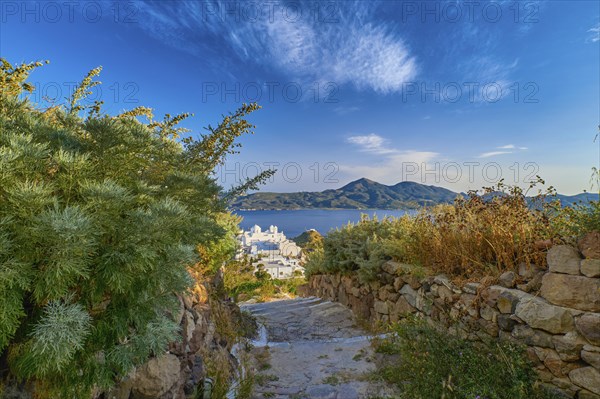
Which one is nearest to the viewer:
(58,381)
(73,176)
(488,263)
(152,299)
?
(58,381)

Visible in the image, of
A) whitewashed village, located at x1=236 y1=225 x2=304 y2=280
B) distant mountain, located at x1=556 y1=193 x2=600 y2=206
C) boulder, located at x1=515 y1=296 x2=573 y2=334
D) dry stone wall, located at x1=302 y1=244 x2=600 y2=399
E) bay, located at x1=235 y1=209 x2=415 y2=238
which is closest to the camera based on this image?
dry stone wall, located at x1=302 y1=244 x2=600 y2=399

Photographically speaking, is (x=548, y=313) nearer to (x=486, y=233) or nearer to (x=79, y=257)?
(x=486, y=233)

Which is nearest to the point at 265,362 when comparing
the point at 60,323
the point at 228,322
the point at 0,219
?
the point at 228,322

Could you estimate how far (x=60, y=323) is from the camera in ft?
4.73

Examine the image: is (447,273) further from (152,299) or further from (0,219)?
(0,219)

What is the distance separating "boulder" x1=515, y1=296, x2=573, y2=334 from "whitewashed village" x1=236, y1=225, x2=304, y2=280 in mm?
13331

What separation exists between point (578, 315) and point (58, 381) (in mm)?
3985

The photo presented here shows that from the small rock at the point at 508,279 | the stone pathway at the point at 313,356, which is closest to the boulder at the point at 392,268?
the stone pathway at the point at 313,356

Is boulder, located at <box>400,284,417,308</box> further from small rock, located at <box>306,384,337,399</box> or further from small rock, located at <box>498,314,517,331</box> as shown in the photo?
small rock, located at <box>306,384,337,399</box>

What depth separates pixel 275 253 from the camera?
29.2 meters

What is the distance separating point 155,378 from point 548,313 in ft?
11.5

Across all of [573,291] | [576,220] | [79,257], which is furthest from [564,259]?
[79,257]

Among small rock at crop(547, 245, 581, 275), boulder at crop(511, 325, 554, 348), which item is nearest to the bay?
boulder at crop(511, 325, 554, 348)

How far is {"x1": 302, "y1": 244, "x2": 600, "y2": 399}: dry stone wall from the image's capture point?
275 cm
